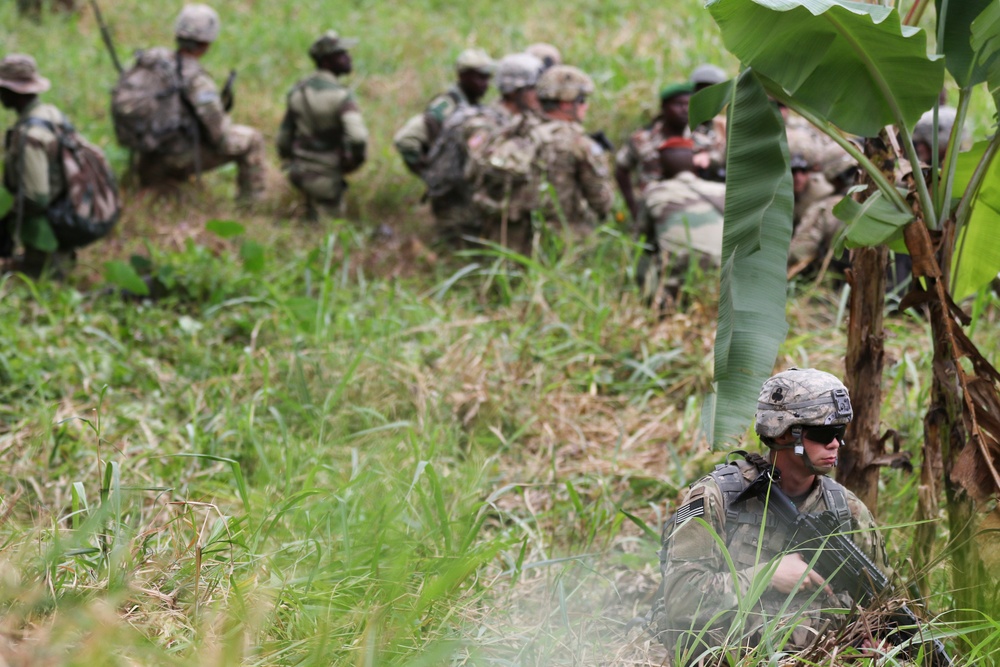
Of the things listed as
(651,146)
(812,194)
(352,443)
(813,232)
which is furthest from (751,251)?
(651,146)

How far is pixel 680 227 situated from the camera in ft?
20.3

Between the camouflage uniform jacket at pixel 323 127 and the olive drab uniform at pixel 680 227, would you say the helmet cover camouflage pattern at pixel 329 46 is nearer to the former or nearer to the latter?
the camouflage uniform jacket at pixel 323 127

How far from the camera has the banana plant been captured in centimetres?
275

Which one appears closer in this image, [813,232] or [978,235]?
[978,235]

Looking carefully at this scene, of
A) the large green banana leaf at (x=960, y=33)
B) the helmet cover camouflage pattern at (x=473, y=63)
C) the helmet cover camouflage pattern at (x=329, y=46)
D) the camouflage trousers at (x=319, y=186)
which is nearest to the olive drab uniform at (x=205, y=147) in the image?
the camouflage trousers at (x=319, y=186)

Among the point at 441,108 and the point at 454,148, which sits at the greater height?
the point at 441,108

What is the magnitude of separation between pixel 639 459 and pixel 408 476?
1424mm

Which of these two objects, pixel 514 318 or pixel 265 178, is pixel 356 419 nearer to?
pixel 514 318

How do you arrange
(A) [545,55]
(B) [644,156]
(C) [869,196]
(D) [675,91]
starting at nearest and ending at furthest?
(C) [869,196], (D) [675,91], (B) [644,156], (A) [545,55]

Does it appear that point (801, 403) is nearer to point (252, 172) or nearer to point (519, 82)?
point (519, 82)

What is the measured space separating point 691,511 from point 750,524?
0.18 meters

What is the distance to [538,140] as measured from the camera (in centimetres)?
689

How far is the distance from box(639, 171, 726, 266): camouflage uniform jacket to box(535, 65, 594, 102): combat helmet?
939 millimetres

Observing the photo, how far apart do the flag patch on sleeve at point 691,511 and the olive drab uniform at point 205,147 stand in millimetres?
6322
